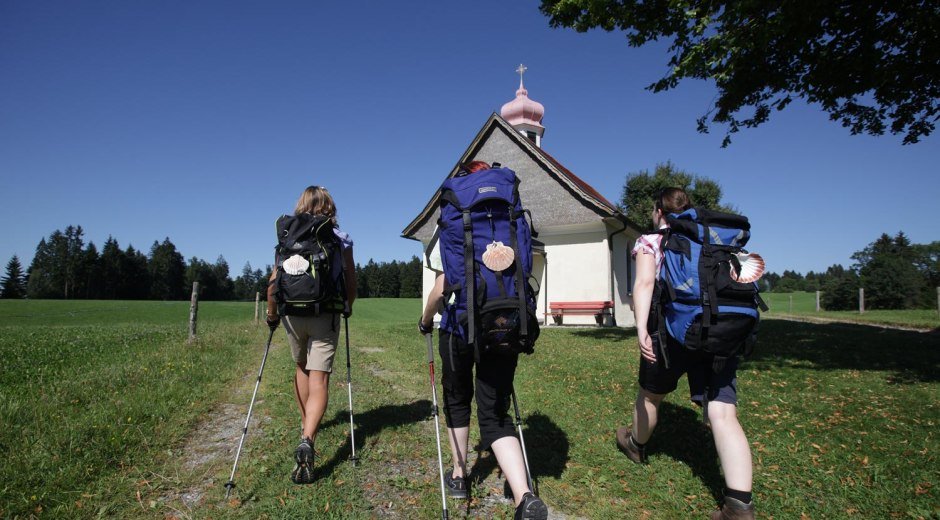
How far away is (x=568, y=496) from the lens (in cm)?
329

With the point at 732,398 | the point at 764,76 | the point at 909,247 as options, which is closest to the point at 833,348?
the point at 764,76

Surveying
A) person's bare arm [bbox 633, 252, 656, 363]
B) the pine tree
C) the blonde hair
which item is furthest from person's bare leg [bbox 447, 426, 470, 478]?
the pine tree

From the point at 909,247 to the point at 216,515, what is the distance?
213 ft

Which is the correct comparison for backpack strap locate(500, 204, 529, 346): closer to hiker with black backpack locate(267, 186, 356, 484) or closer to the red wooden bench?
hiker with black backpack locate(267, 186, 356, 484)

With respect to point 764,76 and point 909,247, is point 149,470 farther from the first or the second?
point 909,247

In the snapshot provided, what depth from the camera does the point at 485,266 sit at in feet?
8.65

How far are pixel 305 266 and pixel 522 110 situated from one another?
22729 mm

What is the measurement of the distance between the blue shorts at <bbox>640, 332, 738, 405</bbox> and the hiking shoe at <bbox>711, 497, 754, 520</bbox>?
565 mm

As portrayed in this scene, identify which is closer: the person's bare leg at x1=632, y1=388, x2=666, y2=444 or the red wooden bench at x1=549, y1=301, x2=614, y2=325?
the person's bare leg at x1=632, y1=388, x2=666, y2=444

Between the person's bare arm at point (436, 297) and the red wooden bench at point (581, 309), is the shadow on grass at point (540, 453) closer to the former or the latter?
the person's bare arm at point (436, 297)

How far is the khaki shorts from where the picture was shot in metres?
3.69

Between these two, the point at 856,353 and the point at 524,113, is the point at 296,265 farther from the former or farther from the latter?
the point at 524,113

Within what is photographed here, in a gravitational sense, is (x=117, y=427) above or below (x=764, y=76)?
below

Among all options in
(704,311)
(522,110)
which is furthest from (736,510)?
(522,110)
